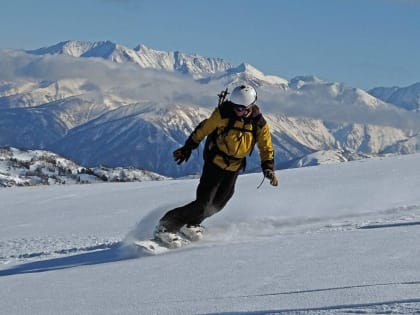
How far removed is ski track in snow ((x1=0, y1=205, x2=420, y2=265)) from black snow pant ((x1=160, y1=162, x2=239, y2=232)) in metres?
0.34

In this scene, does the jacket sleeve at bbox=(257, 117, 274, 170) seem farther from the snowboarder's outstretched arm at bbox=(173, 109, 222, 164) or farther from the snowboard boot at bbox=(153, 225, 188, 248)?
the snowboard boot at bbox=(153, 225, 188, 248)

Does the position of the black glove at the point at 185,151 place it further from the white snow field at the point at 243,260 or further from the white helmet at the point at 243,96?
the white snow field at the point at 243,260

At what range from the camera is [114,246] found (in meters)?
9.90

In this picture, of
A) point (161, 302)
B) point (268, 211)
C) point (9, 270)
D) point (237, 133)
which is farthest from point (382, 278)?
point (268, 211)

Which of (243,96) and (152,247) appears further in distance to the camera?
(243,96)

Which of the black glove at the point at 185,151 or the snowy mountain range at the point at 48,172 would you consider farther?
the snowy mountain range at the point at 48,172

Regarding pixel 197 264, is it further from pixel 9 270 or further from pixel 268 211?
pixel 268 211

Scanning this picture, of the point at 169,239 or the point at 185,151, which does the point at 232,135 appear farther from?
the point at 169,239

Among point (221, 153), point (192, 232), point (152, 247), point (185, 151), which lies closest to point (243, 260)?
point (152, 247)

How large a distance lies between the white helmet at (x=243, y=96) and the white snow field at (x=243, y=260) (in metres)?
1.68

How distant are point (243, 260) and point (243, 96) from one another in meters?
2.52

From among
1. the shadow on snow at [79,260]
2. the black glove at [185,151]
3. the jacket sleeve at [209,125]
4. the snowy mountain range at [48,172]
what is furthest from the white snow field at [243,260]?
the snowy mountain range at [48,172]

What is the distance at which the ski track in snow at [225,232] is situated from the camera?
9211 mm

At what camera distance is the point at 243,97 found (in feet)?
29.7
